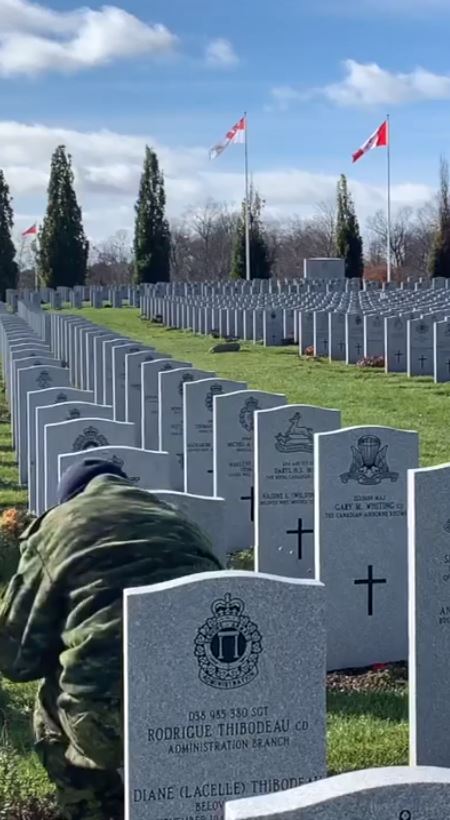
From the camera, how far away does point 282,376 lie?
2273cm

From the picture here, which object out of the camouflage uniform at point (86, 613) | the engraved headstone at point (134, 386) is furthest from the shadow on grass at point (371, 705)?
the engraved headstone at point (134, 386)

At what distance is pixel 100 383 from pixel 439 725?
1248cm

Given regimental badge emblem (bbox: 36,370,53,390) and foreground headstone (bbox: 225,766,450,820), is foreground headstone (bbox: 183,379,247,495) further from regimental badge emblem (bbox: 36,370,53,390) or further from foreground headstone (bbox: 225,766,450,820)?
foreground headstone (bbox: 225,766,450,820)

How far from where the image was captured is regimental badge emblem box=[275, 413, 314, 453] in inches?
320

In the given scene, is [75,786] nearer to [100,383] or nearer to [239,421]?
[239,421]

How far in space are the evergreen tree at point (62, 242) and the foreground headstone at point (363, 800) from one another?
68.2 m

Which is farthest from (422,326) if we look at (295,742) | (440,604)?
(295,742)

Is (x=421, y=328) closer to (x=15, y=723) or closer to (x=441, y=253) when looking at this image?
(x=15, y=723)

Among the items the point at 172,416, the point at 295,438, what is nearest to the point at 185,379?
the point at 172,416

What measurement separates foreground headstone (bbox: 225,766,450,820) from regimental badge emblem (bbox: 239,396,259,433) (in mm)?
6909

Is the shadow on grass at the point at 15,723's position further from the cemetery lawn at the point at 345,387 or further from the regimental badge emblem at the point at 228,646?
the cemetery lawn at the point at 345,387

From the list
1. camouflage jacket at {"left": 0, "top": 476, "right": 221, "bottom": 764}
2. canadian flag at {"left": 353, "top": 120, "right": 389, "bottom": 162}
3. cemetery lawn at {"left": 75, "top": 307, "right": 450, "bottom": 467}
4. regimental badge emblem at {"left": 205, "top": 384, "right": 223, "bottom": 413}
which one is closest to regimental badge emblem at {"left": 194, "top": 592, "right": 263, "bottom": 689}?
camouflage jacket at {"left": 0, "top": 476, "right": 221, "bottom": 764}

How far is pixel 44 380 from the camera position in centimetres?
1422

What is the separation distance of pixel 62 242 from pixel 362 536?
6433 centimetres
